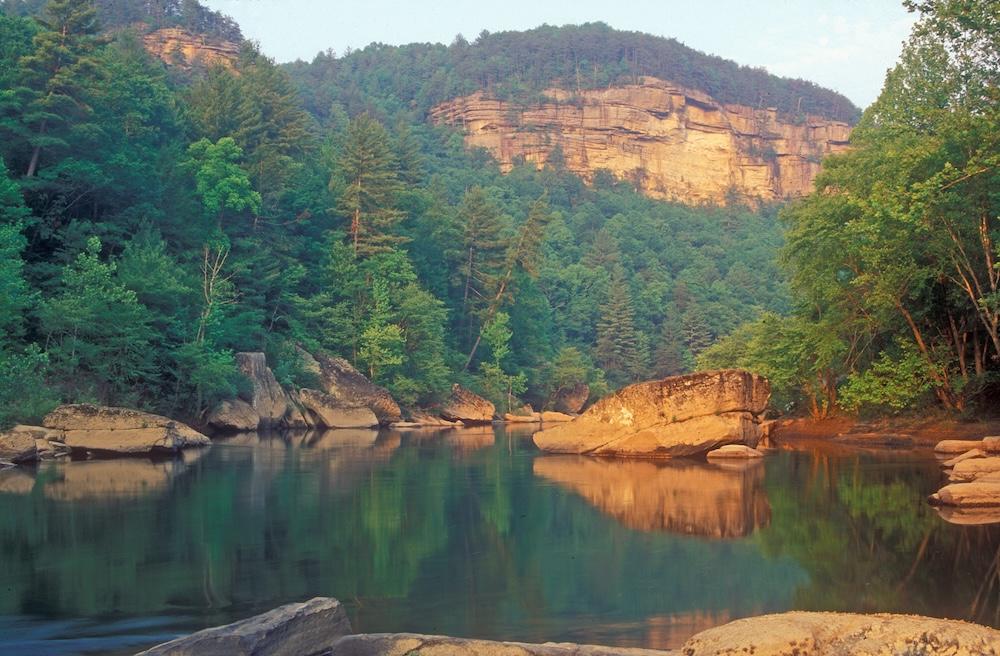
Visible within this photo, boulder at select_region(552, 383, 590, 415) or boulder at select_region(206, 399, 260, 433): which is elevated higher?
boulder at select_region(206, 399, 260, 433)

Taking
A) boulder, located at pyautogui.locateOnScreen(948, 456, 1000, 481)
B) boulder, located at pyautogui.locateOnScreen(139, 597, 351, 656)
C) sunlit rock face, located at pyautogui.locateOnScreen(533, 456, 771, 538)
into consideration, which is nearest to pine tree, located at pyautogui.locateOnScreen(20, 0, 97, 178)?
sunlit rock face, located at pyautogui.locateOnScreen(533, 456, 771, 538)

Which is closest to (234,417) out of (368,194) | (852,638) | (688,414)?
(688,414)

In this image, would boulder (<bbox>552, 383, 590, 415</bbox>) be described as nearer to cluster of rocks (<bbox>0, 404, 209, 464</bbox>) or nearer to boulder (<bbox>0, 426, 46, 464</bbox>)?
cluster of rocks (<bbox>0, 404, 209, 464</bbox>)

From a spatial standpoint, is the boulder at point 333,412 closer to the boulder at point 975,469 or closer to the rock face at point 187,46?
the boulder at point 975,469

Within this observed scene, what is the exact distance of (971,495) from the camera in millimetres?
16531

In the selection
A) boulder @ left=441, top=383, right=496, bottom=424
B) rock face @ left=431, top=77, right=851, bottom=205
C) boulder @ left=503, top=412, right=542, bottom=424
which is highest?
rock face @ left=431, top=77, right=851, bottom=205

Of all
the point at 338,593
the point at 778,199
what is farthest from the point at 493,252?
the point at 778,199

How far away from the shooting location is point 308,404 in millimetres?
47125

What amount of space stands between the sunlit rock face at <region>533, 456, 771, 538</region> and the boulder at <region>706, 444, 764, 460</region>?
133 cm

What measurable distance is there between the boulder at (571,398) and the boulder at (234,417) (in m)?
32.9

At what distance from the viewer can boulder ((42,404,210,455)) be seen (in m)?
27.3

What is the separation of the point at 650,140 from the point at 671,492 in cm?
14802

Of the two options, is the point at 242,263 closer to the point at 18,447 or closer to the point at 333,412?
the point at 333,412

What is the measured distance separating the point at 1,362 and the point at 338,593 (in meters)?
20.3
